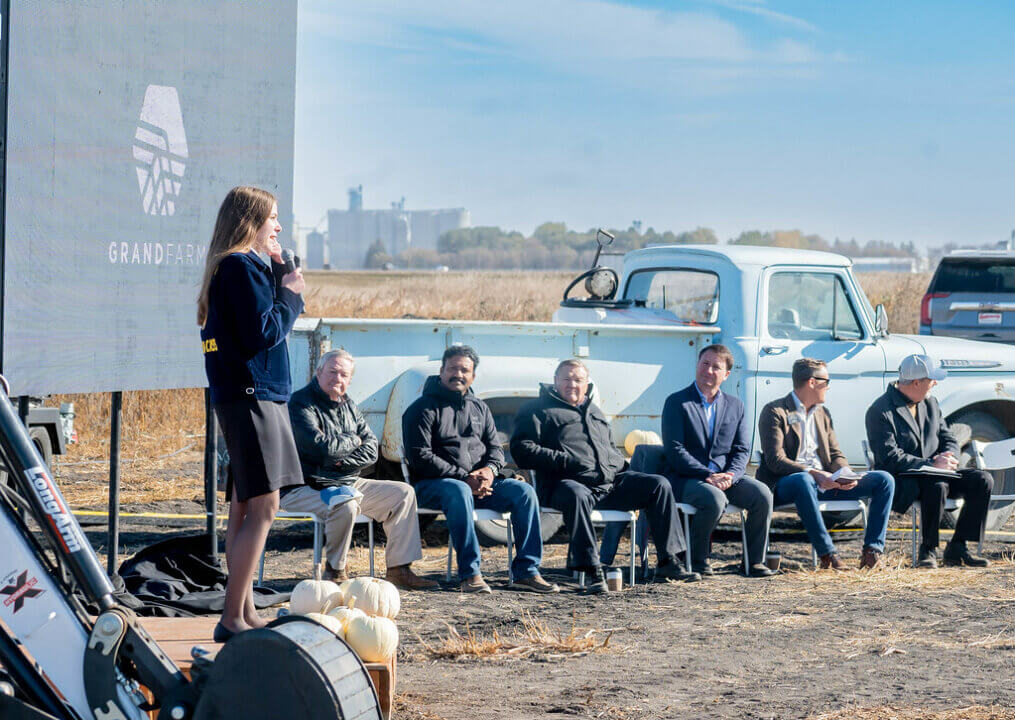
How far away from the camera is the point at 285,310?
13.5 feet

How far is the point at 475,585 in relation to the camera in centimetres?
730

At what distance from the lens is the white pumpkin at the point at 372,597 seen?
5.00m

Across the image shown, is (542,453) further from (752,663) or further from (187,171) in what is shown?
(187,171)

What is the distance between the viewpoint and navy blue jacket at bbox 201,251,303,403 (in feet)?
13.4

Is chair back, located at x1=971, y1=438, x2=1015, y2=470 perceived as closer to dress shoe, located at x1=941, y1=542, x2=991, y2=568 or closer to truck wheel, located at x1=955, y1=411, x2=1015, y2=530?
truck wheel, located at x1=955, y1=411, x2=1015, y2=530

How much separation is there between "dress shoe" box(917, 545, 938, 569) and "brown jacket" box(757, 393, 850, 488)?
0.78m

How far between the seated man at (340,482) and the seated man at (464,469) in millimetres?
234

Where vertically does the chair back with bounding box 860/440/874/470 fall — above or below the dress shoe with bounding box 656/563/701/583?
above

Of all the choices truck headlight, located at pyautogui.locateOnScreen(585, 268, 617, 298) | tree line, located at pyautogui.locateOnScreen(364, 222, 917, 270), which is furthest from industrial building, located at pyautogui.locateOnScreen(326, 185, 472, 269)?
truck headlight, located at pyautogui.locateOnScreen(585, 268, 617, 298)

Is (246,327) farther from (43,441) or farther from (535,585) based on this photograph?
(43,441)

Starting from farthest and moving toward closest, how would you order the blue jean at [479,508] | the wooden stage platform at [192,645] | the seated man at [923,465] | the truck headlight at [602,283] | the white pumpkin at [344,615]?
the truck headlight at [602,283]
the seated man at [923,465]
the blue jean at [479,508]
the white pumpkin at [344,615]
the wooden stage platform at [192,645]

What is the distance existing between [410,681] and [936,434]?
4980mm

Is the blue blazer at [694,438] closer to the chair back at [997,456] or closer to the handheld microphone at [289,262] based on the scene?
the chair back at [997,456]

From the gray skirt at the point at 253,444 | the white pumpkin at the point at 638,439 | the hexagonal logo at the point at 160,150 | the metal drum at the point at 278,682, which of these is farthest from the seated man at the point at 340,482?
the metal drum at the point at 278,682
